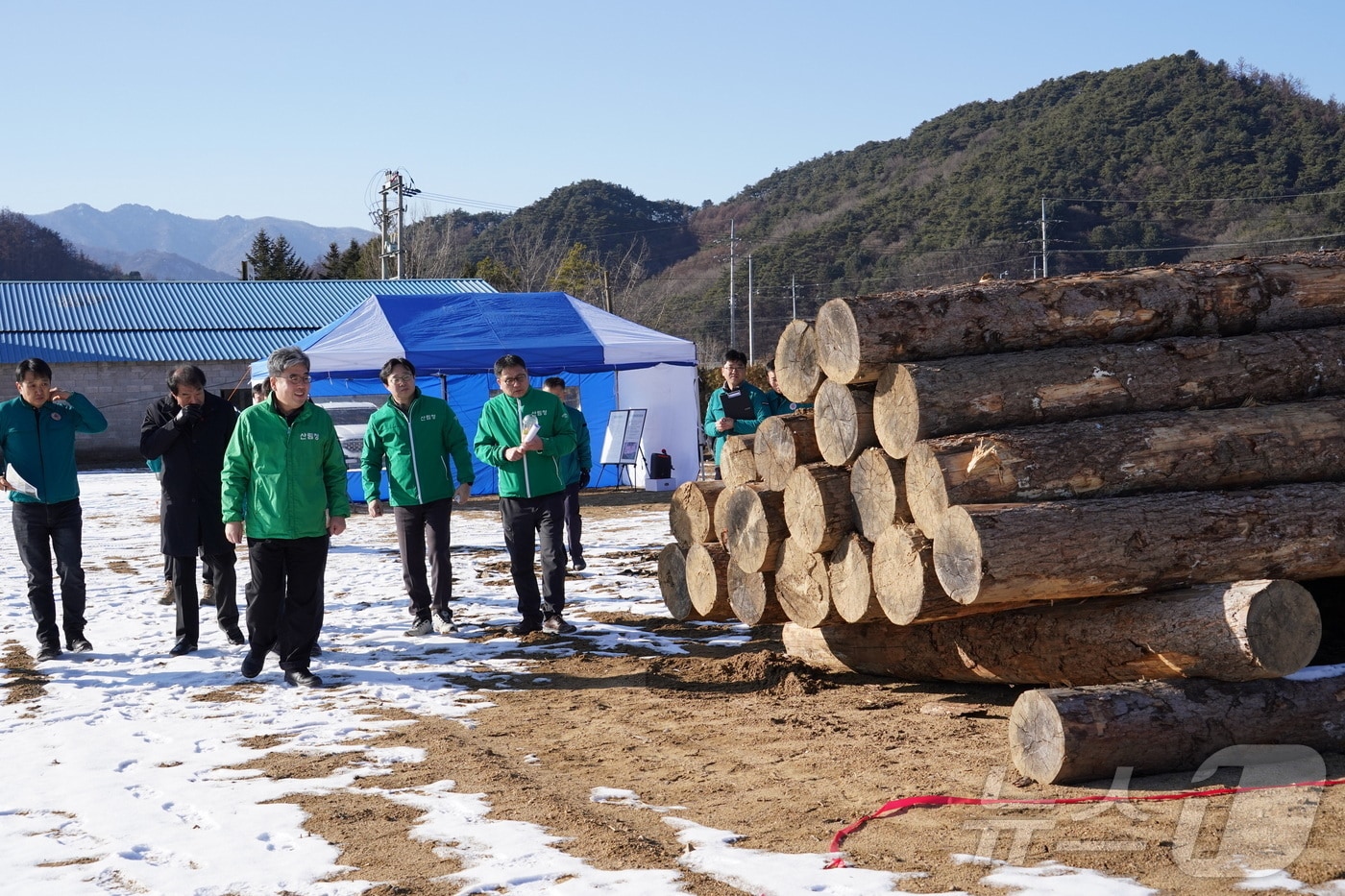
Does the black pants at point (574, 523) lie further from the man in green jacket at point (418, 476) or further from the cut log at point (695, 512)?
the cut log at point (695, 512)

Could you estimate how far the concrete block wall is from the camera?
96.9 feet

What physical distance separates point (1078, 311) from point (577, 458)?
4843 mm

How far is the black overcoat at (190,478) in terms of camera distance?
23.8 ft

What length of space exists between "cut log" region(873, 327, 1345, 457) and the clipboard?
5552mm

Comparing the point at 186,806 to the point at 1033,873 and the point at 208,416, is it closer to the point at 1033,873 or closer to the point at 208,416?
the point at 1033,873

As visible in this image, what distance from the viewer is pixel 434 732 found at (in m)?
5.40

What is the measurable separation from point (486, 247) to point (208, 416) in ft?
224

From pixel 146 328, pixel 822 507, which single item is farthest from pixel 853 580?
pixel 146 328

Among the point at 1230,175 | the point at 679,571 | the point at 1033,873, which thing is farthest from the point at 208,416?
the point at 1230,175

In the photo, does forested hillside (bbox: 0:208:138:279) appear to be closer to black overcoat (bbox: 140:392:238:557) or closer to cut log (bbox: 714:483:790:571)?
black overcoat (bbox: 140:392:238:557)

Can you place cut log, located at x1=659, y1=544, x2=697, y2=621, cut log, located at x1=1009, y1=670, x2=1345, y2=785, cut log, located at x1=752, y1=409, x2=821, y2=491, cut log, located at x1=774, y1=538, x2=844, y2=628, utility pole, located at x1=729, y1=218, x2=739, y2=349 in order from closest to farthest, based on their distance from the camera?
cut log, located at x1=1009, y1=670, x2=1345, y2=785 < cut log, located at x1=774, y1=538, x2=844, y2=628 < cut log, located at x1=752, y1=409, x2=821, y2=491 < cut log, located at x1=659, y1=544, x2=697, y2=621 < utility pole, located at x1=729, y1=218, x2=739, y2=349

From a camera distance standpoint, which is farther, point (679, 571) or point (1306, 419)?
point (679, 571)

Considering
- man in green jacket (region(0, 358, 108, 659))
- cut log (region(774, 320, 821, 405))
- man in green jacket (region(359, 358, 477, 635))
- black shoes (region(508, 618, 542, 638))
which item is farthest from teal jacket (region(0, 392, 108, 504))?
cut log (region(774, 320, 821, 405))

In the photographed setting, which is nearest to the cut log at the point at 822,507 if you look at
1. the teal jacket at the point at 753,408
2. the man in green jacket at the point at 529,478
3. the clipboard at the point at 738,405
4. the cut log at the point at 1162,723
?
the cut log at the point at 1162,723
